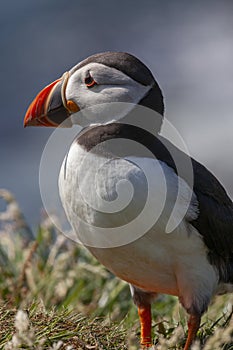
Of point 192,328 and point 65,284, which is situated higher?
point 192,328

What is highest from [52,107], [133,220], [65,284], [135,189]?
[52,107]

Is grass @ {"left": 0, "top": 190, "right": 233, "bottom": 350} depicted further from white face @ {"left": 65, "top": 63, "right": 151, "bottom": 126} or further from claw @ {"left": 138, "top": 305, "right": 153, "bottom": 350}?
white face @ {"left": 65, "top": 63, "right": 151, "bottom": 126}

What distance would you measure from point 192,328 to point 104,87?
1411 mm

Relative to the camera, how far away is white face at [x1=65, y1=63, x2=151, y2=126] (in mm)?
4492

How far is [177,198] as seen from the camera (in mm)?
4324

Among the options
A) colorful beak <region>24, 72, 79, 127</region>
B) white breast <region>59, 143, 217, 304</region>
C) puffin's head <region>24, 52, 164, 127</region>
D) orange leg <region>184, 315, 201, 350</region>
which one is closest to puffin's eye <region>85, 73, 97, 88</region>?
puffin's head <region>24, 52, 164, 127</region>

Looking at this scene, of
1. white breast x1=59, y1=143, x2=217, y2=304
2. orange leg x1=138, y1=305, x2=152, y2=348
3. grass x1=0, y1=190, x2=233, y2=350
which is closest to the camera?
white breast x1=59, y1=143, x2=217, y2=304

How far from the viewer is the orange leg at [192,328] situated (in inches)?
175

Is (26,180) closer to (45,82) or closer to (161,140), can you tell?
(45,82)

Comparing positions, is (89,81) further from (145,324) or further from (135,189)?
(145,324)

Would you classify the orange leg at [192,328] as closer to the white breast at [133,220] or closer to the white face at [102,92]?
the white breast at [133,220]

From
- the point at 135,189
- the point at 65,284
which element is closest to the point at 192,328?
the point at 135,189

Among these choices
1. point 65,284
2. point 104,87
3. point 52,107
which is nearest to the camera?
point 104,87

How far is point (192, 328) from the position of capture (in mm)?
4531
